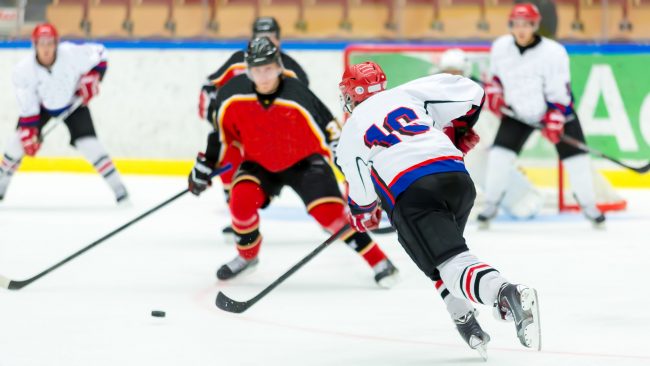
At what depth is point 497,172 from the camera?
5.98 m

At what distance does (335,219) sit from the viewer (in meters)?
4.30

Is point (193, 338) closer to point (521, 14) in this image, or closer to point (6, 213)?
point (521, 14)

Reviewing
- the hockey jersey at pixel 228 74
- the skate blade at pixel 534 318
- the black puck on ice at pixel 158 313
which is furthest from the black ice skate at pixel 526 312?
the hockey jersey at pixel 228 74

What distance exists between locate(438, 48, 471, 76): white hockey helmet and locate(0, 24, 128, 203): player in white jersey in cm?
193

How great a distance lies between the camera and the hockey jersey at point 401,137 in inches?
119

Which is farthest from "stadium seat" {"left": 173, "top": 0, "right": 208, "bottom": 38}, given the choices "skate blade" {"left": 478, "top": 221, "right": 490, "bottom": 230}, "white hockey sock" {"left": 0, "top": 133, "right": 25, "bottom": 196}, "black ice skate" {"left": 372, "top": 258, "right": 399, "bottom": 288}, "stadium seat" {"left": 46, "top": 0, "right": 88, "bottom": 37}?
"black ice skate" {"left": 372, "top": 258, "right": 399, "bottom": 288}

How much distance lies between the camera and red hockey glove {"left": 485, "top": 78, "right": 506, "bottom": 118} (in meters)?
5.92

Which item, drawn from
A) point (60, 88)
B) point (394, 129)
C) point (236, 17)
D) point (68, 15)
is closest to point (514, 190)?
point (60, 88)

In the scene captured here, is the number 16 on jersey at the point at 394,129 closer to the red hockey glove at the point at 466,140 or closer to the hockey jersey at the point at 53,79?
the red hockey glove at the point at 466,140

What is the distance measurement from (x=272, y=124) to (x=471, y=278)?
5.54 ft

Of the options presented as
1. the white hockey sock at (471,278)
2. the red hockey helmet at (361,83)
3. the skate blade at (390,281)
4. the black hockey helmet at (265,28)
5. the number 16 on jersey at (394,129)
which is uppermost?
the red hockey helmet at (361,83)

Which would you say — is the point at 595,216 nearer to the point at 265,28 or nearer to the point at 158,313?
the point at 265,28

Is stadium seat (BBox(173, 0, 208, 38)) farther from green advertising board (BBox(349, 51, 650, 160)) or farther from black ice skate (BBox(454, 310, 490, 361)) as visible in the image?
black ice skate (BBox(454, 310, 490, 361))

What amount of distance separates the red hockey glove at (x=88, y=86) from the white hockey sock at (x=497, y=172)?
2183 mm
